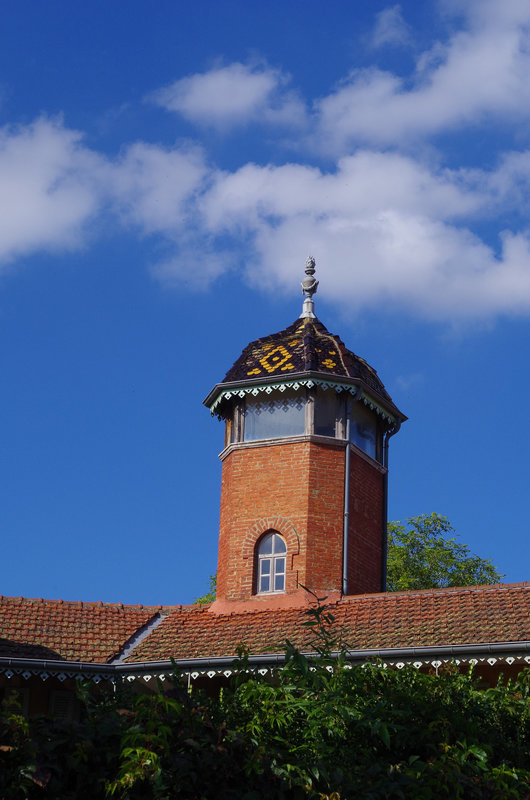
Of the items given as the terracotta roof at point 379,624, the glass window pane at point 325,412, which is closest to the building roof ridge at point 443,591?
the terracotta roof at point 379,624

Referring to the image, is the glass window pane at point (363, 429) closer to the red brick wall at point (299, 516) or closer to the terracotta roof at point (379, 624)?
the red brick wall at point (299, 516)

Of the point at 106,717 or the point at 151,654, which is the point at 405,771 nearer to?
the point at 106,717

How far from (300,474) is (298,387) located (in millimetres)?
1637

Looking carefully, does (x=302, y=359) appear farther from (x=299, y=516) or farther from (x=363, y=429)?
(x=299, y=516)

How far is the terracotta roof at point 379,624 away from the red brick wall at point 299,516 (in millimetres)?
957

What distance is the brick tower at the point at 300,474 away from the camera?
750 inches

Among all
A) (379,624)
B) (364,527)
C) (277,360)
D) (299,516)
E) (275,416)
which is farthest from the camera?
(277,360)

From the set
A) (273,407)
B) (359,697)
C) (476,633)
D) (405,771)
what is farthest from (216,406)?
(405,771)

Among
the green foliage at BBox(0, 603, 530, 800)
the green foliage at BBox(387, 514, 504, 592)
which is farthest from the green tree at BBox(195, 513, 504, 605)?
the green foliage at BBox(0, 603, 530, 800)

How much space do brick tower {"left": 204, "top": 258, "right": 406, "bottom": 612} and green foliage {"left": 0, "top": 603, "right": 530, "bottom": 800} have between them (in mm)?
9467

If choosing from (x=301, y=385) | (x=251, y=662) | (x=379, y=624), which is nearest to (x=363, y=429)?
(x=301, y=385)

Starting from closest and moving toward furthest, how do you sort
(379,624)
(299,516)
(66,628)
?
1. (379,624)
2. (66,628)
3. (299,516)

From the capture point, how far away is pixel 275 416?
66.1 ft

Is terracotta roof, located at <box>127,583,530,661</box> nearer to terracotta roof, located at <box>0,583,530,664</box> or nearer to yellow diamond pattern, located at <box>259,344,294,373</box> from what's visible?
terracotta roof, located at <box>0,583,530,664</box>
